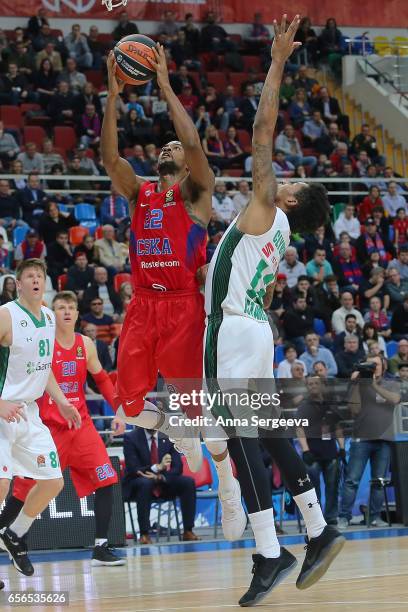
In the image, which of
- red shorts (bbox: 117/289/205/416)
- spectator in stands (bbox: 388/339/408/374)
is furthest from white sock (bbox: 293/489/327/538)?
spectator in stands (bbox: 388/339/408/374)

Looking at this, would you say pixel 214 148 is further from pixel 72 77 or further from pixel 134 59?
pixel 134 59

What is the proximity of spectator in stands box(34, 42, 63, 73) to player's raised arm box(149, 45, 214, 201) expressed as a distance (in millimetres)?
14564

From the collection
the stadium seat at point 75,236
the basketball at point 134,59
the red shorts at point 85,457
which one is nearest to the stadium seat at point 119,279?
the stadium seat at point 75,236

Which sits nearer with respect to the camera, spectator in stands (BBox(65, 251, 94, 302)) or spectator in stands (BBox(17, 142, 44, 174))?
spectator in stands (BBox(65, 251, 94, 302))

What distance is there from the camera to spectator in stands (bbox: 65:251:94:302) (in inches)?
632

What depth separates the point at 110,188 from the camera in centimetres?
1969

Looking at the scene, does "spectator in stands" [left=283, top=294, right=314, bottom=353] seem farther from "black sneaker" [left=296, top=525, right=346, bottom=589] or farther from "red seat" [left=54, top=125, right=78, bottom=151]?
"black sneaker" [left=296, top=525, right=346, bottom=589]

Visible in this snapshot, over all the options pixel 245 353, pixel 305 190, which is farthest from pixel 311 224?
pixel 245 353

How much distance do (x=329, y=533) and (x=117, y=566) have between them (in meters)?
3.43

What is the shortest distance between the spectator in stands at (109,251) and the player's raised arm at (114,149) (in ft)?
30.0

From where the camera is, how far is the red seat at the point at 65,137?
20.5 metres

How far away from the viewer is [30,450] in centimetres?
840

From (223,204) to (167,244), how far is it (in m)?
11.5

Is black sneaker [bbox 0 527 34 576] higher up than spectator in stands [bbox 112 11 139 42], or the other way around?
spectator in stands [bbox 112 11 139 42]
